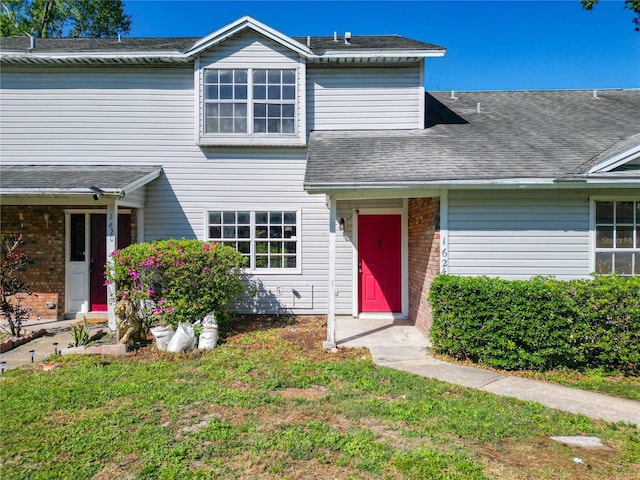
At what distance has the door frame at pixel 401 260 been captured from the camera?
906cm

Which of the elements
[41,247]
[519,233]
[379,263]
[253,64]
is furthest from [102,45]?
[519,233]

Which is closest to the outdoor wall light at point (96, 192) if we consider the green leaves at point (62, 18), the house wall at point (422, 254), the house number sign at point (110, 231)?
the house number sign at point (110, 231)

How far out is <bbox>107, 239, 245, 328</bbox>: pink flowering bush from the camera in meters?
6.91

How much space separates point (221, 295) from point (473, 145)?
586 cm

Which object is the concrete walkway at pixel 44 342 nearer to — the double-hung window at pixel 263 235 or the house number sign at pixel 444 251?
the double-hung window at pixel 263 235

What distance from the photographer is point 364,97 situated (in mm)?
9336

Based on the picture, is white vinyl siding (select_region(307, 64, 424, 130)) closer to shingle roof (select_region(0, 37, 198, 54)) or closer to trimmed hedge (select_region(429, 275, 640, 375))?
shingle roof (select_region(0, 37, 198, 54))

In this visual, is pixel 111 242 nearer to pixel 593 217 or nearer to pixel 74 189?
pixel 74 189

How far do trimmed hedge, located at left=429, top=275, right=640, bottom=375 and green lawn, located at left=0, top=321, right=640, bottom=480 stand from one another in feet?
4.05

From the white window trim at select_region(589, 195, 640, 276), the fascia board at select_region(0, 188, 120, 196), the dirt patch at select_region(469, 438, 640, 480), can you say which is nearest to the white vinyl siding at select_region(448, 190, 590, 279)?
the white window trim at select_region(589, 195, 640, 276)

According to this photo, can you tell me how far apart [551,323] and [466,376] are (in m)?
1.47

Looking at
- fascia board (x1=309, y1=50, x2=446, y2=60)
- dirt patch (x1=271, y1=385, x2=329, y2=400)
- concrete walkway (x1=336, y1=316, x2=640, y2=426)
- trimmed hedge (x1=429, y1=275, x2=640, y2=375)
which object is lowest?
dirt patch (x1=271, y1=385, x2=329, y2=400)

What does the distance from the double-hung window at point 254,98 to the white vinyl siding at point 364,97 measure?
0.51 meters

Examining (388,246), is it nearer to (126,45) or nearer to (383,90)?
(383,90)
